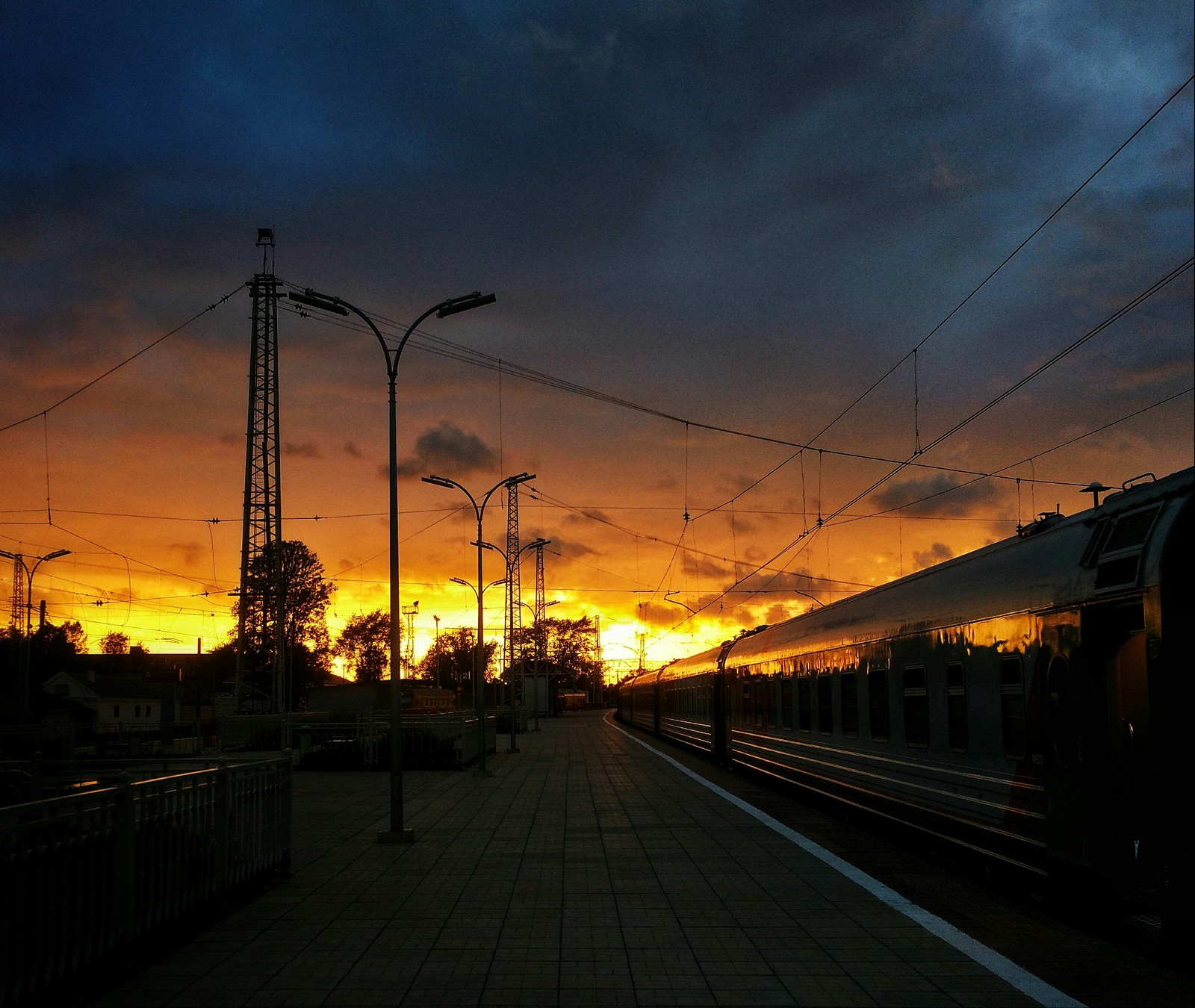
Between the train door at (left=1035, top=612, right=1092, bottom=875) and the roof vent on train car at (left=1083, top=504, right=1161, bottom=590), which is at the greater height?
the roof vent on train car at (left=1083, top=504, right=1161, bottom=590)

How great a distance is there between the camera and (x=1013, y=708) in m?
9.70

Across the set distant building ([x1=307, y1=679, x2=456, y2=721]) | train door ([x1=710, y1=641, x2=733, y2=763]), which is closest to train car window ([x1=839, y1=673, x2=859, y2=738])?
train door ([x1=710, y1=641, x2=733, y2=763])

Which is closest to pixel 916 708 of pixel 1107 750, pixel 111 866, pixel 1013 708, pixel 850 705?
pixel 1013 708

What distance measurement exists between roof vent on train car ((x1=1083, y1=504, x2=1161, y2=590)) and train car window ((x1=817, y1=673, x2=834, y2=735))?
833cm

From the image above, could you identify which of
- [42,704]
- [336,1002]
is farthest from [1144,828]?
[42,704]

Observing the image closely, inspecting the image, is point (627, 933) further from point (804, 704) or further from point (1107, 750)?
point (804, 704)

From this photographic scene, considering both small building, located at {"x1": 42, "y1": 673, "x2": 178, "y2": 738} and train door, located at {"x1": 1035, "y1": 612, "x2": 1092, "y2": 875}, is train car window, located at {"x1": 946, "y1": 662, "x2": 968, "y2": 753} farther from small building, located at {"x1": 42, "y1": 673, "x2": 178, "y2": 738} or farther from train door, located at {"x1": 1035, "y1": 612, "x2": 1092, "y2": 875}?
small building, located at {"x1": 42, "y1": 673, "x2": 178, "y2": 738}

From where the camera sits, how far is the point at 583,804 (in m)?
18.8

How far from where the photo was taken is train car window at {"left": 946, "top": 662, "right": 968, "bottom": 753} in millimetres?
10984

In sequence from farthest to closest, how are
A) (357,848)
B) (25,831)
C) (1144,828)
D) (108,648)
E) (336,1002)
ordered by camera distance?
(108,648) < (357,848) < (1144,828) < (336,1002) < (25,831)

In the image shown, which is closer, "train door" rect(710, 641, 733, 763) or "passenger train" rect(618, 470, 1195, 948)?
"passenger train" rect(618, 470, 1195, 948)

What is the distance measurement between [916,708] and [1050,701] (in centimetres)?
379

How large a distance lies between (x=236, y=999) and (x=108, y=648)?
554 ft

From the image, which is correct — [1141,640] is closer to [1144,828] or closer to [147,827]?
[1144,828]
